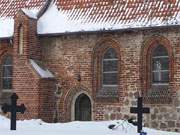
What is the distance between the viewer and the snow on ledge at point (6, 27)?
2031cm

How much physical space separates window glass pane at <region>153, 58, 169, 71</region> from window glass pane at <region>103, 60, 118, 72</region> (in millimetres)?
1561

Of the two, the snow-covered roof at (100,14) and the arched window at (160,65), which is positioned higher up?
the snow-covered roof at (100,14)

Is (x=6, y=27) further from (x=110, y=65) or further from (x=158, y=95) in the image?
(x=158, y=95)

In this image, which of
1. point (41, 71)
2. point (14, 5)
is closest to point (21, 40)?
point (41, 71)

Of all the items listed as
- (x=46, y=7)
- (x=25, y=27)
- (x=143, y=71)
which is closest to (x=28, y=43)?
(x=25, y=27)

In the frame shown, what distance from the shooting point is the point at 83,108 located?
19.4 m

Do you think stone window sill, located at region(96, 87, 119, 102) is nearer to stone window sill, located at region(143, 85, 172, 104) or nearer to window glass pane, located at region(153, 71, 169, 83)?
stone window sill, located at region(143, 85, 172, 104)

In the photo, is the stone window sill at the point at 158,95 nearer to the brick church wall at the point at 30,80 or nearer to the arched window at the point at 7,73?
the brick church wall at the point at 30,80

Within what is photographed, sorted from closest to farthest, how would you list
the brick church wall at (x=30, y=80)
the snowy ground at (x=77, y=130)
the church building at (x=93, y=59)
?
1. the snowy ground at (x=77, y=130)
2. the church building at (x=93, y=59)
3. the brick church wall at (x=30, y=80)

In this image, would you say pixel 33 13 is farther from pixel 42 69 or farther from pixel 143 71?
pixel 143 71

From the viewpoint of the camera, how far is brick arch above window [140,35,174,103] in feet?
56.3

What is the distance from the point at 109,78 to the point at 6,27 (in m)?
5.12

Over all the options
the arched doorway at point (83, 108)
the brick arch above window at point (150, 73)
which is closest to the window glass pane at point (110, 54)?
the brick arch above window at point (150, 73)

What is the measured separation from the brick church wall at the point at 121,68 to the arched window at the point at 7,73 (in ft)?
5.84
